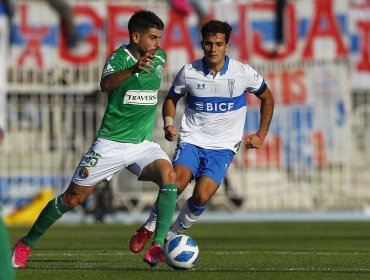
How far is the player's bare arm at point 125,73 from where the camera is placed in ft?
34.6

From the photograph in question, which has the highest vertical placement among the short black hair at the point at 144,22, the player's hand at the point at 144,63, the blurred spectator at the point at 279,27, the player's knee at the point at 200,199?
the blurred spectator at the point at 279,27

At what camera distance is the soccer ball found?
10.4 m

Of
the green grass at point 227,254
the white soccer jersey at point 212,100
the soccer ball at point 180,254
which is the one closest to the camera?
the green grass at point 227,254

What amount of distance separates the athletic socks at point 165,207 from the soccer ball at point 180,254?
1.14 ft

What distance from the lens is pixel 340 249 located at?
14.1 metres

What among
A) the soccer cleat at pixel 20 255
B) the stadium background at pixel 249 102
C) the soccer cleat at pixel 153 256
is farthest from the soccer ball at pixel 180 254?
the stadium background at pixel 249 102

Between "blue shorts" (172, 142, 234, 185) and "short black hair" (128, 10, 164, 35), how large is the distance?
1589 millimetres

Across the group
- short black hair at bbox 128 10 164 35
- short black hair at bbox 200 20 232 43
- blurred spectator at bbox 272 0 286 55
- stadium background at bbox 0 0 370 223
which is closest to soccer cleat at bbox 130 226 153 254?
short black hair at bbox 128 10 164 35

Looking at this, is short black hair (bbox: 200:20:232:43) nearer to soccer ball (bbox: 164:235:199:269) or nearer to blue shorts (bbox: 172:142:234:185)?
blue shorts (bbox: 172:142:234:185)

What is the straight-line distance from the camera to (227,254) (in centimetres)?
1310

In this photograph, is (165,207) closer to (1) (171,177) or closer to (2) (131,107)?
(1) (171,177)

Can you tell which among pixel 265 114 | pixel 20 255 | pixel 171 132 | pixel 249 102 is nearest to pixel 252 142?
pixel 265 114

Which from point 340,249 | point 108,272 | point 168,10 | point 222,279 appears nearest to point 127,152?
point 108,272

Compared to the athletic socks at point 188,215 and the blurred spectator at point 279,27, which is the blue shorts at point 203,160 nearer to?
the athletic socks at point 188,215
